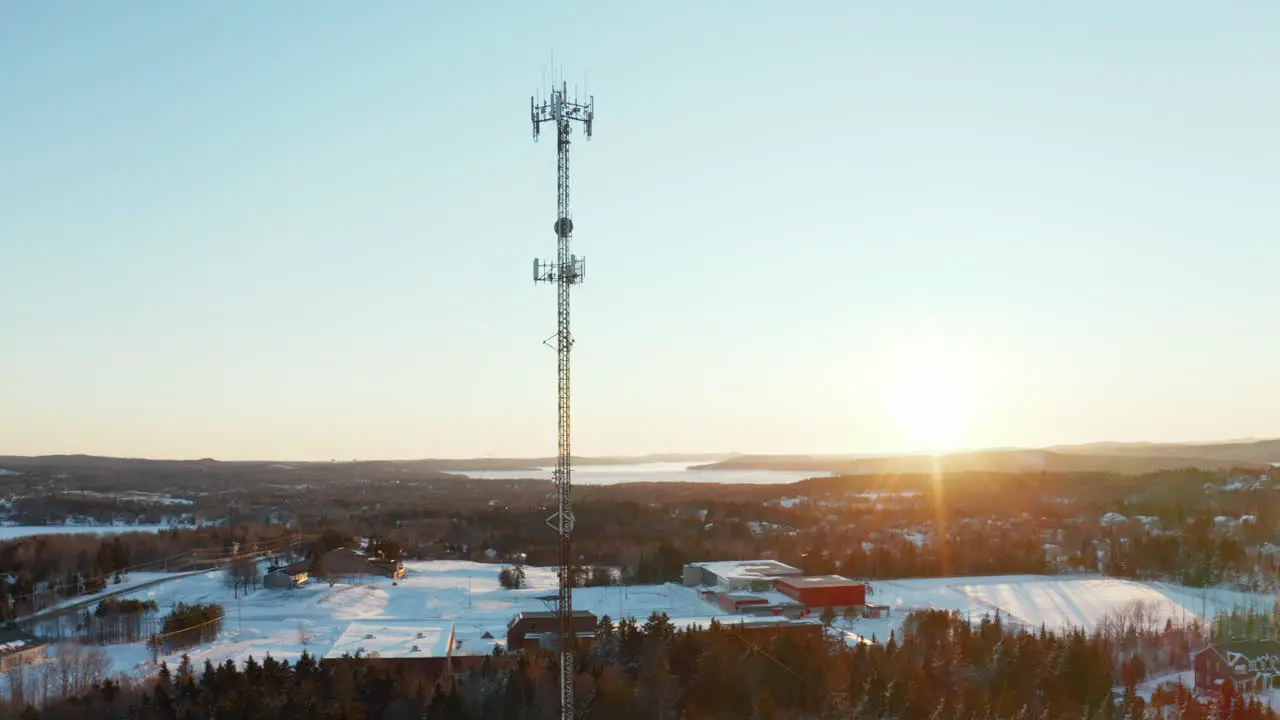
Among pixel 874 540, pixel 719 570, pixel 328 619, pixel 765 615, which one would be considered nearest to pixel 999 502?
pixel 874 540

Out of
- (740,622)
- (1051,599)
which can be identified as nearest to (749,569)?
(1051,599)

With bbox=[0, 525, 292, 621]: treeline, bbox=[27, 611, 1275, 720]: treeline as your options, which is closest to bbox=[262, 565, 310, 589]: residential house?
bbox=[0, 525, 292, 621]: treeline

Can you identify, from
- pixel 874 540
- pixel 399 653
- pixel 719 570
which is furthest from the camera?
pixel 874 540

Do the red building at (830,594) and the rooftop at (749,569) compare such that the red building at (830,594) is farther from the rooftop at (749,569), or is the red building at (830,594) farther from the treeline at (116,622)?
the treeline at (116,622)

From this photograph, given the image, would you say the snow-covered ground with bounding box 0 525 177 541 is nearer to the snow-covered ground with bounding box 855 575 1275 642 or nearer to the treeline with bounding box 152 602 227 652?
the treeline with bounding box 152 602 227 652

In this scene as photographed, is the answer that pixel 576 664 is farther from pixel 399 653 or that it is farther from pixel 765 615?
pixel 765 615

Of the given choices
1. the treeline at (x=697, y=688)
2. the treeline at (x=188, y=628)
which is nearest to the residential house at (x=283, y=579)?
the treeline at (x=188, y=628)

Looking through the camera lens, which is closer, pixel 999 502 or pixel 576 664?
pixel 576 664

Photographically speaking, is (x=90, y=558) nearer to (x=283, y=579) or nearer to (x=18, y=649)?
(x=283, y=579)
